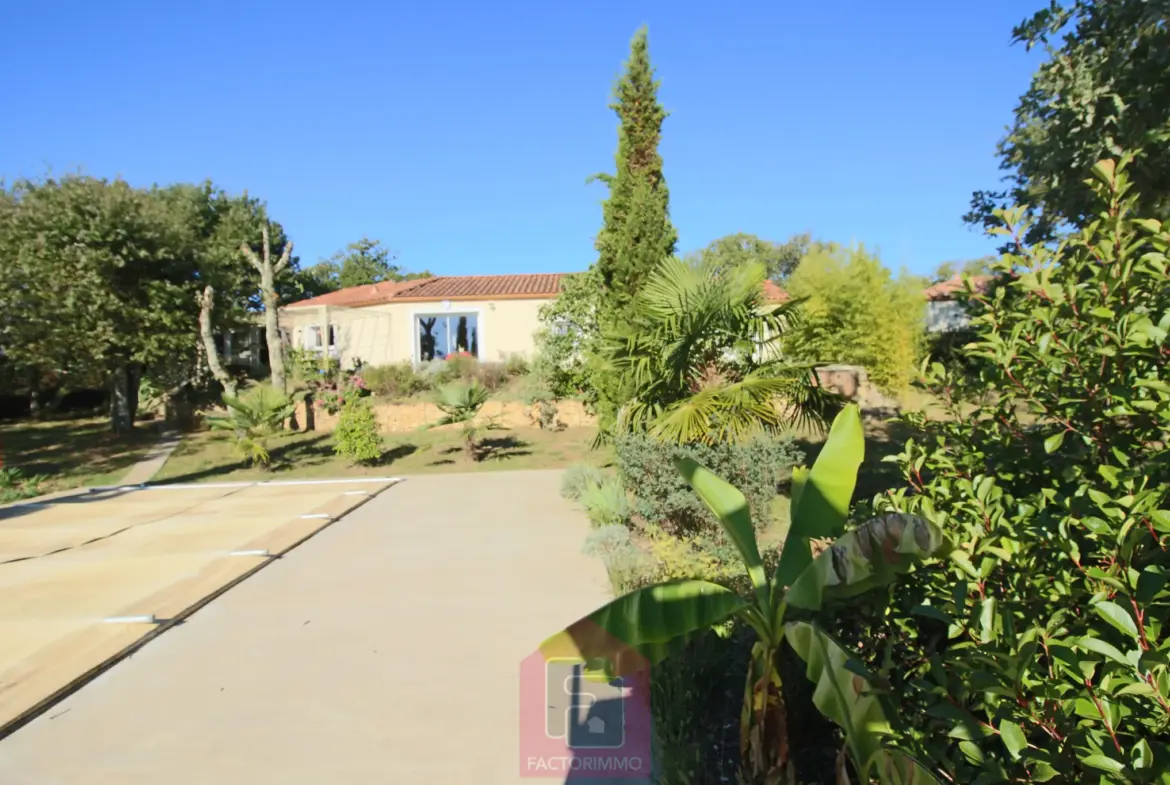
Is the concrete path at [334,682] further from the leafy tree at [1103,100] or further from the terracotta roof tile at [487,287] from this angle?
the terracotta roof tile at [487,287]

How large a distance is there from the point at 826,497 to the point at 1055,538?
43.8 inches

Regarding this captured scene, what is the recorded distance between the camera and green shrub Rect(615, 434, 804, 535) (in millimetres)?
6824

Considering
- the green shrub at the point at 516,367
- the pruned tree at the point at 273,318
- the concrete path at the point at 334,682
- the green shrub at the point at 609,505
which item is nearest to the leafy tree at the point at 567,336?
the green shrub at the point at 516,367

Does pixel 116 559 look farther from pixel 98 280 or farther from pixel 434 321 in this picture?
pixel 434 321

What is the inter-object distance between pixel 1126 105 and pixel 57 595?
10.4 meters

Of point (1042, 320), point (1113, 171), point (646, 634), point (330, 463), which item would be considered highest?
point (1113, 171)

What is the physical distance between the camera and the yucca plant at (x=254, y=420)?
14.5 m

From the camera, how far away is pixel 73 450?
17.8 metres

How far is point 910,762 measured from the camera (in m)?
1.68

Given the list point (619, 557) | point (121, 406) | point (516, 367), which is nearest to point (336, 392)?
point (516, 367)

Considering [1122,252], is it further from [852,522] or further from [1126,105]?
[1126,105]

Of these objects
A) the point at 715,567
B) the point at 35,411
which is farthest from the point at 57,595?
the point at 35,411

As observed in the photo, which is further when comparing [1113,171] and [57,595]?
[57,595]

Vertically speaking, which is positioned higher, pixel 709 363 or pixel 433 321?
pixel 433 321
